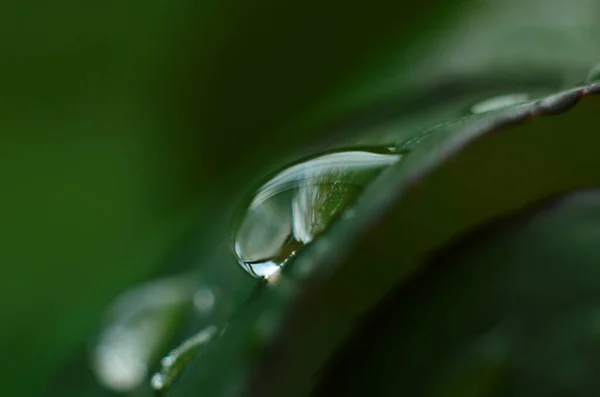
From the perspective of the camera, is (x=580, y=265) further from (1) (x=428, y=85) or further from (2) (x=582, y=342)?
(1) (x=428, y=85)

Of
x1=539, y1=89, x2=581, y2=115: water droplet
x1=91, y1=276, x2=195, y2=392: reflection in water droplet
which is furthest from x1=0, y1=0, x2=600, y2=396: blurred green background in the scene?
x1=539, y1=89, x2=581, y2=115: water droplet

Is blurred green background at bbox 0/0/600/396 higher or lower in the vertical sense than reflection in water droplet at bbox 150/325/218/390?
higher

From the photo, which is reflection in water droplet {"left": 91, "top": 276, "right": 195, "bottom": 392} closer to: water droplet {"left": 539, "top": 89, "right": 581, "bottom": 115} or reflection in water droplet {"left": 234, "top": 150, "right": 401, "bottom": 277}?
reflection in water droplet {"left": 234, "top": 150, "right": 401, "bottom": 277}

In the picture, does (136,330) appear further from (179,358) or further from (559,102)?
(559,102)

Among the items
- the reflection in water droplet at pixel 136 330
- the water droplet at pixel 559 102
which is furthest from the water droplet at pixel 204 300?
the water droplet at pixel 559 102

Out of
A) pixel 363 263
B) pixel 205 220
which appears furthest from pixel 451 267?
pixel 205 220

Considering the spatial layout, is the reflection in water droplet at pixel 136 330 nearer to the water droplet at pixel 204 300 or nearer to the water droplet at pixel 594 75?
the water droplet at pixel 204 300
